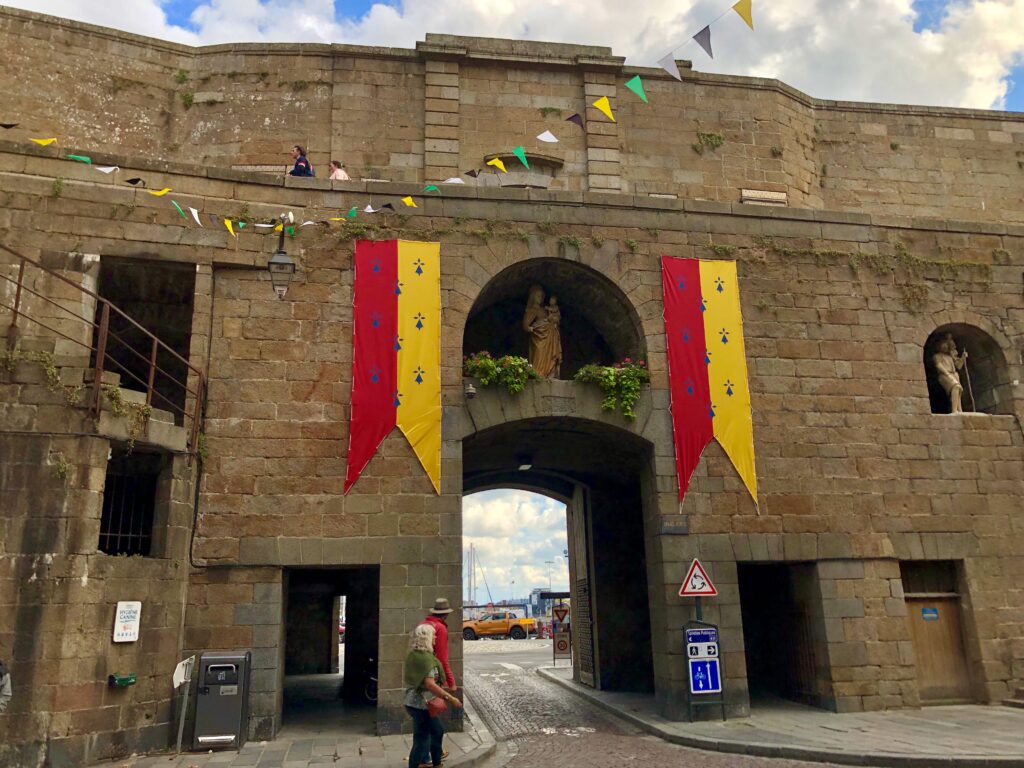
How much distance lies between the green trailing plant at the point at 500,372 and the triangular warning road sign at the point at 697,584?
11.6 feet

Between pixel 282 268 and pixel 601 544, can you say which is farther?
pixel 601 544

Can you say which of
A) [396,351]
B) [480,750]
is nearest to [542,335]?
[396,351]

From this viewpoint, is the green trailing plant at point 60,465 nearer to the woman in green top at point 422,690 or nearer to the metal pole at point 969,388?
the woman in green top at point 422,690

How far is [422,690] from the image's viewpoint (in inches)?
301

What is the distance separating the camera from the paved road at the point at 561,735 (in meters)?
8.81

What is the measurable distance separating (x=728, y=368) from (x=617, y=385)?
1888mm

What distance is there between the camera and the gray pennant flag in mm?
11547

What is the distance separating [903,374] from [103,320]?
1174 cm

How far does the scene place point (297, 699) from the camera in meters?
14.4

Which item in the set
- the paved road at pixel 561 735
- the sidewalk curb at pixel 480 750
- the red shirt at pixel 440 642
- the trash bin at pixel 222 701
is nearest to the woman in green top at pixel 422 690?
the red shirt at pixel 440 642

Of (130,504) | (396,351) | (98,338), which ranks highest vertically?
(396,351)

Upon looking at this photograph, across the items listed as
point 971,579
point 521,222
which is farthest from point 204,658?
point 971,579

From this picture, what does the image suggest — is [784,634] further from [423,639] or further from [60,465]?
[60,465]

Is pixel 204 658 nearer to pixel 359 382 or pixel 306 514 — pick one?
pixel 306 514
